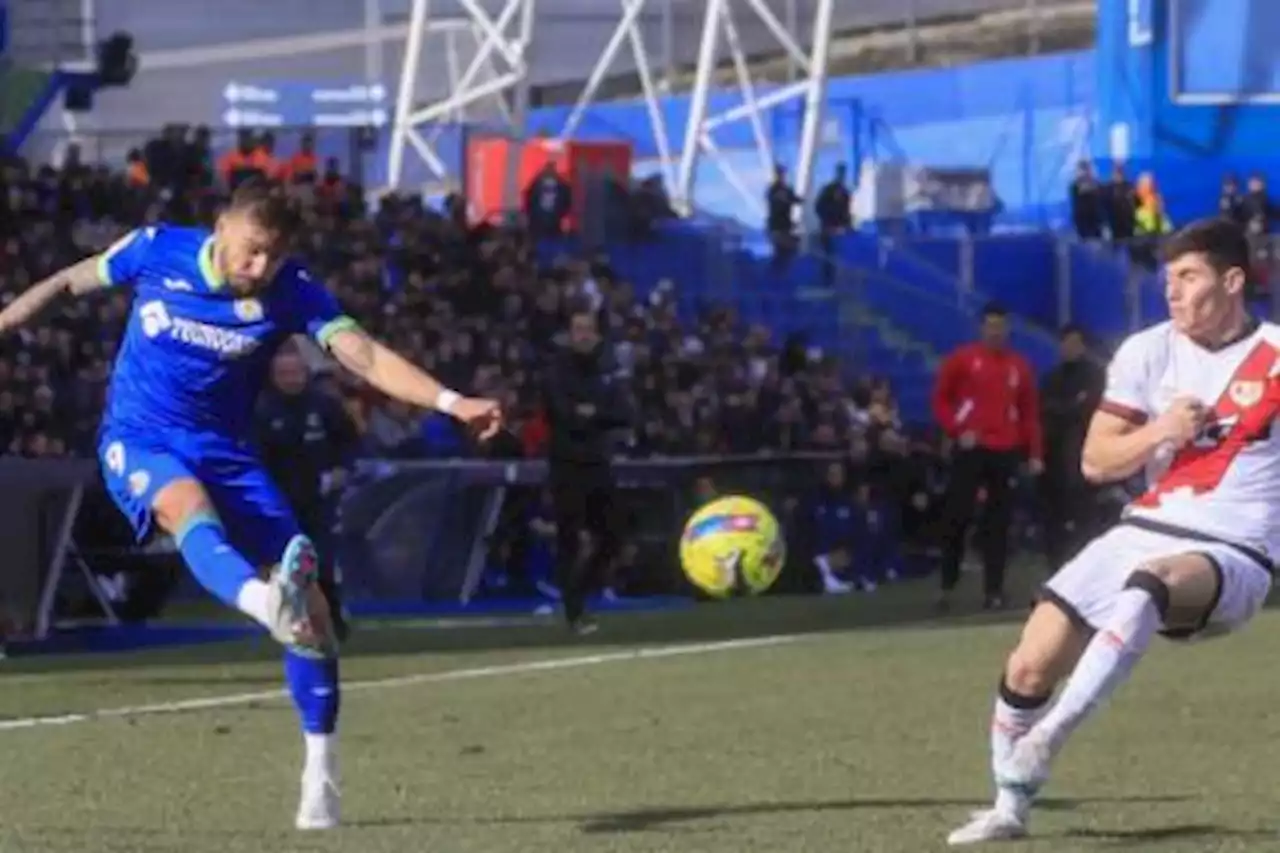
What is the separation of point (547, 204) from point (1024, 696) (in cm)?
2606

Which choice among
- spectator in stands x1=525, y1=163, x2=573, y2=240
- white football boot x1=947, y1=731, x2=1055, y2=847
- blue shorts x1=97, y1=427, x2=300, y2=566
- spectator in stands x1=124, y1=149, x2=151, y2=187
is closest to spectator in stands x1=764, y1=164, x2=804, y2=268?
spectator in stands x1=525, y1=163, x2=573, y2=240

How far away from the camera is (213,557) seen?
10.8 m

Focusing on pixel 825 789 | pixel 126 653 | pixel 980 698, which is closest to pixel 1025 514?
pixel 126 653

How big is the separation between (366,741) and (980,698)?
305 cm

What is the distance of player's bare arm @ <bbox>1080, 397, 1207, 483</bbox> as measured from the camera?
978 centimetres

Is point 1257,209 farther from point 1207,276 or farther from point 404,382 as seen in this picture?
point 1207,276

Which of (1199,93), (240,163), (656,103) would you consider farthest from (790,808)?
(656,103)

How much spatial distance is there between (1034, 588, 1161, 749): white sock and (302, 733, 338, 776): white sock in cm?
228

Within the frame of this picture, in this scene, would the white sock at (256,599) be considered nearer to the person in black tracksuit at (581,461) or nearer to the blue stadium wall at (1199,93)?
the person in black tracksuit at (581,461)

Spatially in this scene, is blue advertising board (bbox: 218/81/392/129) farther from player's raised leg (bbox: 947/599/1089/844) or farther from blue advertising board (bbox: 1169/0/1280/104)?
player's raised leg (bbox: 947/599/1089/844)

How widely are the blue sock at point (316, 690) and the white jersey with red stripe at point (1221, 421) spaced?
8.54 ft

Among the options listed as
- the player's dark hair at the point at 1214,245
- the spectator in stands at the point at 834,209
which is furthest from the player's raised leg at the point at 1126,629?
the spectator in stands at the point at 834,209

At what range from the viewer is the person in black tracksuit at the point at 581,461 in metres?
21.6

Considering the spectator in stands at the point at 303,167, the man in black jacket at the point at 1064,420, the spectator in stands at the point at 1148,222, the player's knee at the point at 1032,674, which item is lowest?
the man in black jacket at the point at 1064,420
